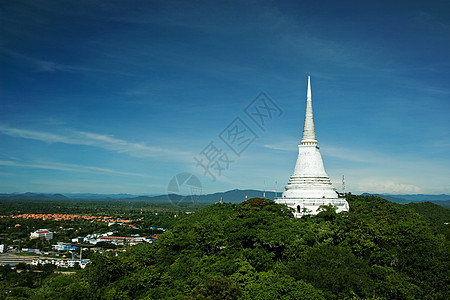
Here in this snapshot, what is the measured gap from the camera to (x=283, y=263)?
25031 millimetres

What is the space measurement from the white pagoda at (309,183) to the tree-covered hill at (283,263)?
177 inches

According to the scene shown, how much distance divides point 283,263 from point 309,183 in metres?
14.9

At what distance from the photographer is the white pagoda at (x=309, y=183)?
120 feet

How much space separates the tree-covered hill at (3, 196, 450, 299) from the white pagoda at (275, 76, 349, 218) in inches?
177

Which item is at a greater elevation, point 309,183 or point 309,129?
point 309,129

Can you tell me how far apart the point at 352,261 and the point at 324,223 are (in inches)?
303

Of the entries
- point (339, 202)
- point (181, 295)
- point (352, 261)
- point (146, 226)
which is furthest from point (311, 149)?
point (146, 226)

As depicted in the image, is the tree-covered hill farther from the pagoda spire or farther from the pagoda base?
the pagoda spire

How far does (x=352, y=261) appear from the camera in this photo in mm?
21391

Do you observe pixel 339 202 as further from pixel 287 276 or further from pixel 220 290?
pixel 220 290

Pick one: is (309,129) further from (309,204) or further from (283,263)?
(283,263)

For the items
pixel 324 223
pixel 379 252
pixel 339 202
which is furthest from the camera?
pixel 339 202

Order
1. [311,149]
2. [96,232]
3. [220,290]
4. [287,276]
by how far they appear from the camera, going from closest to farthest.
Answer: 1. [220,290]
2. [287,276]
3. [311,149]
4. [96,232]

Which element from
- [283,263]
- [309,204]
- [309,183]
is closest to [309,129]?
[309,183]
